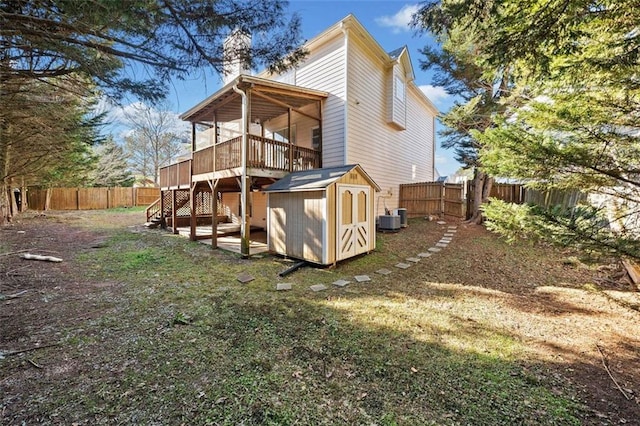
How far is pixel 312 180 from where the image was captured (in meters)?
7.48

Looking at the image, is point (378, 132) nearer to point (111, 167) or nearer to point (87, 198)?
point (87, 198)

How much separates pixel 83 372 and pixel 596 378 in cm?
556

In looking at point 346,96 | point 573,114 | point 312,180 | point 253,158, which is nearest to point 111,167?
point 253,158

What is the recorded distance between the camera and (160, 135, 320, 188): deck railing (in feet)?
27.3

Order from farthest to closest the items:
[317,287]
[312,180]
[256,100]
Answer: [256,100], [312,180], [317,287]

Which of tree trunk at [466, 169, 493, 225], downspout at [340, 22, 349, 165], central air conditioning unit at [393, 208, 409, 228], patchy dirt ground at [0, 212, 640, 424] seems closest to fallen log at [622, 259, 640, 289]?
patchy dirt ground at [0, 212, 640, 424]

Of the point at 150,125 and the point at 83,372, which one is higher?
the point at 150,125

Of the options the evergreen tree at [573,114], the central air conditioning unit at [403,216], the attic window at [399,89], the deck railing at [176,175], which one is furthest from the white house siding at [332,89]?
the evergreen tree at [573,114]

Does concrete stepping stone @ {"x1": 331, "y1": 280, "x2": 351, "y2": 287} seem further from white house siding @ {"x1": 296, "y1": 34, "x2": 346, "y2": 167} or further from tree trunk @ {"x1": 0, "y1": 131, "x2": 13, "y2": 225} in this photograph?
tree trunk @ {"x1": 0, "y1": 131, "x2": 13, "y2": 225}

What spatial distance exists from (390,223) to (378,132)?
407 cm

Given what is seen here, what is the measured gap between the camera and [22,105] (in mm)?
6516

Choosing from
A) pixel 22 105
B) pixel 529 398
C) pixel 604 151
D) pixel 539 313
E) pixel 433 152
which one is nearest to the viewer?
pixel 529 398

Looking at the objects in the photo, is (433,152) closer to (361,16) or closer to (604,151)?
(361,16)

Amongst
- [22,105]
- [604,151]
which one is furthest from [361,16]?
[22,105]
